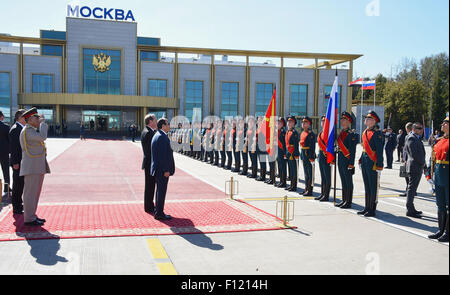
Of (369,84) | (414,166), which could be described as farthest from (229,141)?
(369,84)

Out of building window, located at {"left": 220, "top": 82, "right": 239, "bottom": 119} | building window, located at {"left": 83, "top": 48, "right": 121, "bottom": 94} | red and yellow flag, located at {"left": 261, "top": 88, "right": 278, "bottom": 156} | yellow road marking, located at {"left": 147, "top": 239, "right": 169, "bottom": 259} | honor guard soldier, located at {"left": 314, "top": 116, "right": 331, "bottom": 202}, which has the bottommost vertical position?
yellow road marking, located at {"left": 147, "top": 239, "right": 169, "bottom": 259}

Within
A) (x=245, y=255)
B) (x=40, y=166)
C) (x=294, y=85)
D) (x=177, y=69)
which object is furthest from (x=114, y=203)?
(x=294, y=85)

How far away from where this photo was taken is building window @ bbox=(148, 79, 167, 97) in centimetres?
5434

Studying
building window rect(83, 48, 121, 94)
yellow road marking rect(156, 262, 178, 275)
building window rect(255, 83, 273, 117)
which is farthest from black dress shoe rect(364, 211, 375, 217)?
building window rect(255, 83, 273, 117)

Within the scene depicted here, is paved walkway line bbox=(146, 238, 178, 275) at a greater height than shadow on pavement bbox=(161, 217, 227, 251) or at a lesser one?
greater

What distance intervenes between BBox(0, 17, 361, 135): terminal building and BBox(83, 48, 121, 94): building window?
0.40 feet

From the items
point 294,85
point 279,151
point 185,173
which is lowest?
point 185,173

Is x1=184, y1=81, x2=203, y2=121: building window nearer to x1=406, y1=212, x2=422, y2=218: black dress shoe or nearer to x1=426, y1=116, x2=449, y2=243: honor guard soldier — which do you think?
x1=406, y1=212, x2=422, y2=218: black dress shoe

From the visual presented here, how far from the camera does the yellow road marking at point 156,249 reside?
18.0 feet

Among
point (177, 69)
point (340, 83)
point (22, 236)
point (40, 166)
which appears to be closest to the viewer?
point (22, 236)

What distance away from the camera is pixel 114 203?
30.2 feet

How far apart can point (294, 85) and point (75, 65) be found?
2978 cm

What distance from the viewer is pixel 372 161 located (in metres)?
8.23
